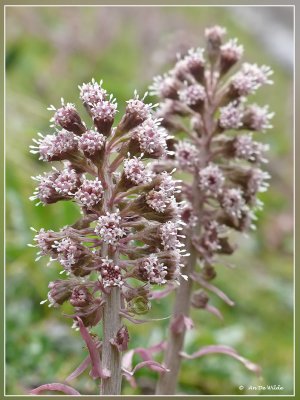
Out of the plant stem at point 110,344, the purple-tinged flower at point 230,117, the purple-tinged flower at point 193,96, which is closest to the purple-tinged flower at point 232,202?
the purple-tinged flower at point 230,117

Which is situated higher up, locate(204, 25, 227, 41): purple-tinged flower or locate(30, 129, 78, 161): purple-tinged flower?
locate(204, 25, 227, 41): purple-tinged flower

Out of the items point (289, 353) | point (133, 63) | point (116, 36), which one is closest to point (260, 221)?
point (289, 353)

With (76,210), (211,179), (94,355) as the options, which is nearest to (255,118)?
(211,179)

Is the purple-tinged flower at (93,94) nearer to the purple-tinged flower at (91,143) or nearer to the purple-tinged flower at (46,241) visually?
the purple-tinged flower at (91,143)

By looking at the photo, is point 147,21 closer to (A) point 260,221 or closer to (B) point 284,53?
(B) point 284,53

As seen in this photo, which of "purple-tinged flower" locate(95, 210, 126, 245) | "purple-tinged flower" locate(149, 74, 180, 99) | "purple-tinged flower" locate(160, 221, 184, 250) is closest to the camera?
"purple-tinged flower" locate(95, 210, 126, 245)

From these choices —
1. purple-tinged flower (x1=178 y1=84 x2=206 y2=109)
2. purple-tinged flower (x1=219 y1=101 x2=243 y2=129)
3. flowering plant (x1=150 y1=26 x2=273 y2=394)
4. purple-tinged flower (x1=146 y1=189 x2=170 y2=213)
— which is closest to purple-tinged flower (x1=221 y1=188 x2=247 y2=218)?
flowering plant (x1=150 y1=26 x2=273 y2=394)

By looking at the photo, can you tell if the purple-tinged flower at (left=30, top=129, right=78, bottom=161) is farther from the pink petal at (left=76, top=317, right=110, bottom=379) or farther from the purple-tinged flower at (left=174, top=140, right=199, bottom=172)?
the purple-tinged flower at (left=174, top=140, right=199, bottom=172)
